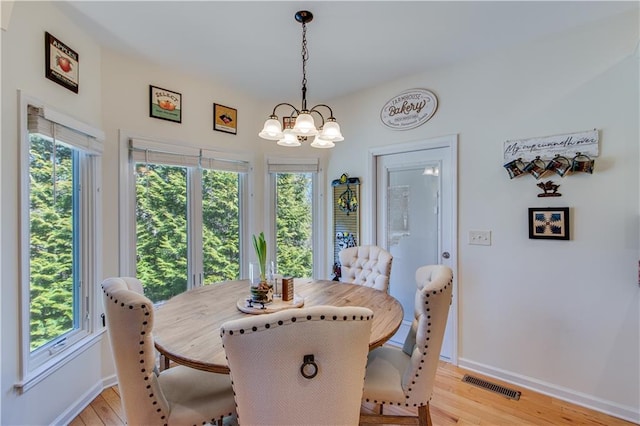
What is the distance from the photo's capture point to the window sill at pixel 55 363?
1.62m

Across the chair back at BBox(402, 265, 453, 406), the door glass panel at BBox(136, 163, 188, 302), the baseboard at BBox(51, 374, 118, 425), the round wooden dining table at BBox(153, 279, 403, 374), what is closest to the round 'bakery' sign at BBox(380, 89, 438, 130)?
the round wooden dining table at BBox(153, 279, 403, 374)

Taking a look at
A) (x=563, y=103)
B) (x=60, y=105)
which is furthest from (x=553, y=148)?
(x=60, y=105)

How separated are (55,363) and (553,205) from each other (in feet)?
11.3

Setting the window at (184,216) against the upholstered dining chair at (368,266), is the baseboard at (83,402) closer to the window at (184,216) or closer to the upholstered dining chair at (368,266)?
the window at (184,216)

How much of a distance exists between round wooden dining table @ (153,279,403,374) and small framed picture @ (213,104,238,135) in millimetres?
1620

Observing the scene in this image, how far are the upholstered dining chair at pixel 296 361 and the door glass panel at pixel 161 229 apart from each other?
2.03m

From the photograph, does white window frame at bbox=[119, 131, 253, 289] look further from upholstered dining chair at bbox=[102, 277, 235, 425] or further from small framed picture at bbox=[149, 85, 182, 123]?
upholstered dining chair at bbox=[102, 277, 235, 425]

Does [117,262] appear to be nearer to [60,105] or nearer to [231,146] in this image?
[60,105]

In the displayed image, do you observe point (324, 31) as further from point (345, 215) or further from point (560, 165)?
point (560, 165)

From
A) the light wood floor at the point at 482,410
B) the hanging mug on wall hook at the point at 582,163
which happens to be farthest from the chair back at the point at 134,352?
the hanging mug on wall hook at the point at 582,163

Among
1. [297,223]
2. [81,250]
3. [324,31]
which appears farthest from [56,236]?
[324,31]

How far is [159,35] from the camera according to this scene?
7.08 ft

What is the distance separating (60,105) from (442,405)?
3202 mm

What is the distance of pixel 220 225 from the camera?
315 centimetres
